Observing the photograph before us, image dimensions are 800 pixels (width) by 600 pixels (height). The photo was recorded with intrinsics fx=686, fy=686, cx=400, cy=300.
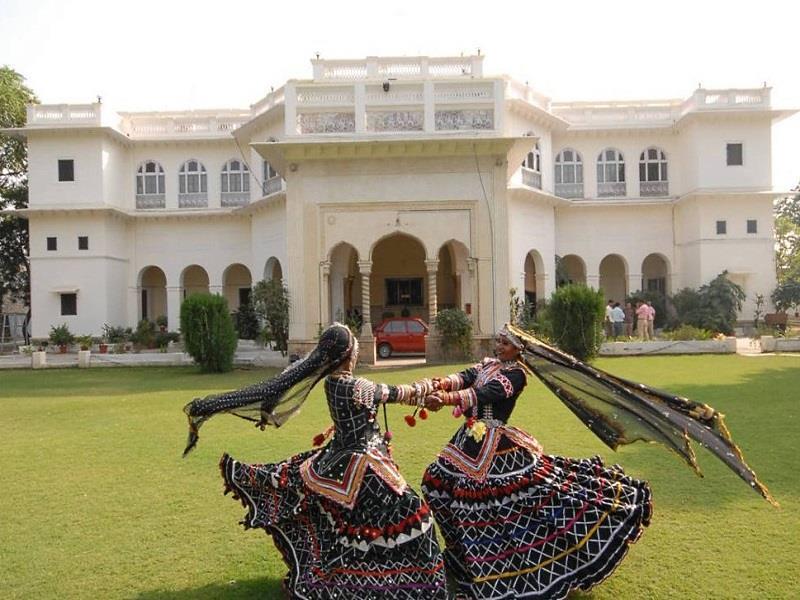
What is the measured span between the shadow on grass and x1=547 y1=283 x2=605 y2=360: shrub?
44.3ft

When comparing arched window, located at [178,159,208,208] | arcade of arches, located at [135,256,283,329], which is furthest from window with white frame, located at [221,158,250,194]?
arcade of arches, located at [135,256,283,329]

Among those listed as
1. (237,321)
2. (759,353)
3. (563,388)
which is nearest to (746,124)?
(759,353)

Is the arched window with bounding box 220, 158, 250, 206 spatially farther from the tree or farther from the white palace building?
the tree

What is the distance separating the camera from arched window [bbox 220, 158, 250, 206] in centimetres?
2742

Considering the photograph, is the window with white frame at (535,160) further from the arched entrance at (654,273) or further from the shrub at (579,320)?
the shrub at (579,320)

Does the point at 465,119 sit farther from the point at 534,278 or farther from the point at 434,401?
the point at 434,401

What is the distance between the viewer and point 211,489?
639 cm

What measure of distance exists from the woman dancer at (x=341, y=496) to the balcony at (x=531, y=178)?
21.7 metres

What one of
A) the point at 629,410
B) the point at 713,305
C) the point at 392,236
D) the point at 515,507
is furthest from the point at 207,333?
the point at 713,305

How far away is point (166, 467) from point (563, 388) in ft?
15.4

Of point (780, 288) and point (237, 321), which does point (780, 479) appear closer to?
point (237, 321)

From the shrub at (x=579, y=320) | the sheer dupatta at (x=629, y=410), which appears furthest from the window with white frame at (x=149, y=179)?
the sheer dupatta at (x=629, y=410)

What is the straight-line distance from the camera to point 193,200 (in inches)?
1088

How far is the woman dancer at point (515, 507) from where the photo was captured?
382 centimetres
